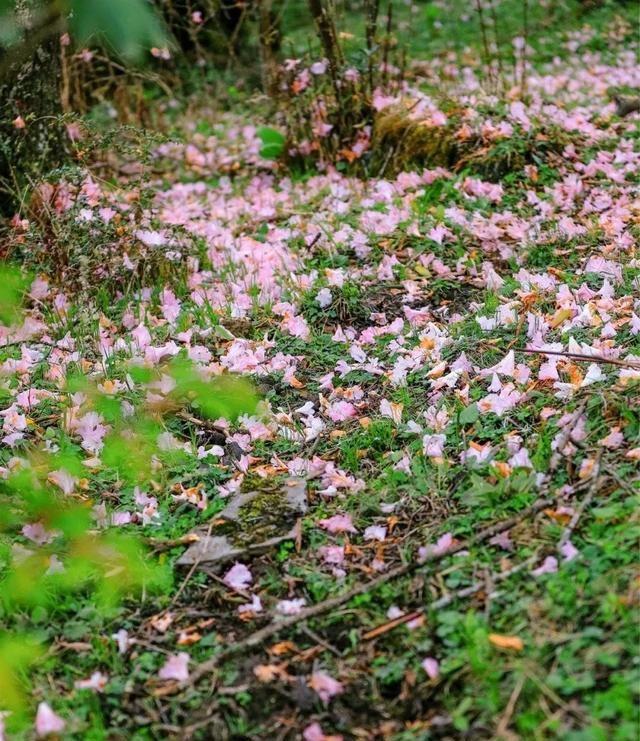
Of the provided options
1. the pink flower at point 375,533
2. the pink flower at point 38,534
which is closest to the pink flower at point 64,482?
the pink flower at point 38,534

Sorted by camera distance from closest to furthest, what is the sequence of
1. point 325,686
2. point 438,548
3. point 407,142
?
point 325,686, point 438,548, point 407,142

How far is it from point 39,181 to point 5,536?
87.2 inches

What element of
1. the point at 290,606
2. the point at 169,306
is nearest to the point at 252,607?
the point at 290,606

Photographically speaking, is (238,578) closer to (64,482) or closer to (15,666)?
(15,666)

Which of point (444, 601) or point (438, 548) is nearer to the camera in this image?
point (444, 601)

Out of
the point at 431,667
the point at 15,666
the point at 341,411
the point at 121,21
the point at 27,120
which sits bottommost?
the point at 341,411

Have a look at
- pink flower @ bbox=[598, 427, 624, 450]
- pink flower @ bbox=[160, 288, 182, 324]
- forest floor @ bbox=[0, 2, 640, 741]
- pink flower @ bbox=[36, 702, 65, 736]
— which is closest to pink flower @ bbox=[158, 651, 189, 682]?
forest floor @ bbox=[0, 2, 640, 741]

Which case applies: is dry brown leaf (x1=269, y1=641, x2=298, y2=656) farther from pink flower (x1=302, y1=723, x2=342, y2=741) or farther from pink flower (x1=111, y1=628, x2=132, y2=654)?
pink flower (x1=111, y1=628, x2=132, y2=654)

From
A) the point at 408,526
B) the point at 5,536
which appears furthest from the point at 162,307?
the point at 408,526

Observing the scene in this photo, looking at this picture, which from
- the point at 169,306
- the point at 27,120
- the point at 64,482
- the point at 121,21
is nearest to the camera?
the point at 121,21

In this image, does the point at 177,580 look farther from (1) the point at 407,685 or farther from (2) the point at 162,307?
(2) the point at 162,307

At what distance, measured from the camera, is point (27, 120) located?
4.65m

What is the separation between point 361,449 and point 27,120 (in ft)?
9.98

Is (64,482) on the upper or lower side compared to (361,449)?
upper
